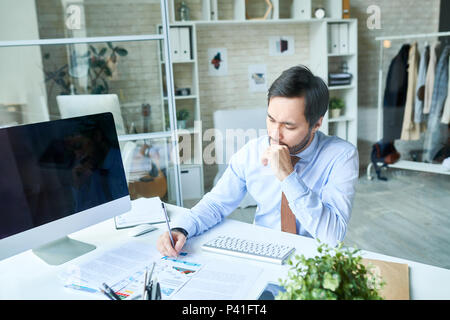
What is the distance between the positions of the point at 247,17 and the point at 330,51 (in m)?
0.92

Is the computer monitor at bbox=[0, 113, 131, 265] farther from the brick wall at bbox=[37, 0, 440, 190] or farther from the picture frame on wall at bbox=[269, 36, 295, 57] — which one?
the picture frame on wall at bbox=[269, 36, 295, 57]

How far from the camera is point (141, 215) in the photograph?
58.9 inches

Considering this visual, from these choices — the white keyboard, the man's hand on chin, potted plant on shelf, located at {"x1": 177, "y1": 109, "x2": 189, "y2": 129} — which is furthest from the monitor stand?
potted plant on shelf, located at {"x1": 177, "y1": 109, "x2": 189, "y2": 129}

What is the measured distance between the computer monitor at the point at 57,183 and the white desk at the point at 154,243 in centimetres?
6

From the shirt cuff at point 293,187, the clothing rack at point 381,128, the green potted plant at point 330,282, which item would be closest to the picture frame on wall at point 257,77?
the clothing rack at point 381,128

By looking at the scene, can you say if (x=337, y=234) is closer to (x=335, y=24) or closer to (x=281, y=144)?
(x=281, y=144)

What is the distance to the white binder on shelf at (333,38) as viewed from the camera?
13.1ft

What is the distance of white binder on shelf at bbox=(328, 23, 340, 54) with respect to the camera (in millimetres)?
3992

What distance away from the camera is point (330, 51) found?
13.3 ft

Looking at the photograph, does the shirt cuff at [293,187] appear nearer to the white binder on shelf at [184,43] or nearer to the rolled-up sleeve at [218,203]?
the rolled-up sleeve at [218,203]

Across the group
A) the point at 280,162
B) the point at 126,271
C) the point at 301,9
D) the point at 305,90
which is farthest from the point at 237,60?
the point at 126,271

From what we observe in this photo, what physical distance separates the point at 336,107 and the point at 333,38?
70cm

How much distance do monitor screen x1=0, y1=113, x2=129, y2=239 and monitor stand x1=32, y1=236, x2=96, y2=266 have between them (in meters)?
0.13
